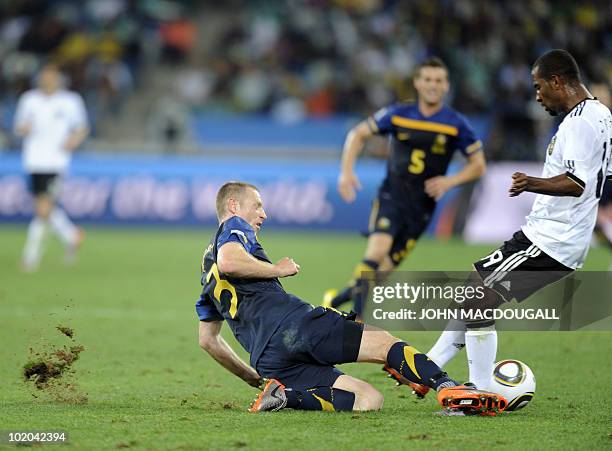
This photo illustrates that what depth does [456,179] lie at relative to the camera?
9.34 m

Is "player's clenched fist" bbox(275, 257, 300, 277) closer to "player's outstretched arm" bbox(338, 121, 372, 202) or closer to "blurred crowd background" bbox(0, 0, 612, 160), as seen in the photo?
"player's outstretched arm" bbox(338, 121, 372, 202)

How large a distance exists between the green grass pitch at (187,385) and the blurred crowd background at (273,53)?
8565 millimetres

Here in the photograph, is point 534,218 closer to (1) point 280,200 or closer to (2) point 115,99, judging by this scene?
(1) point 280,200

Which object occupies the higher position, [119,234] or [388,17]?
[388,17]

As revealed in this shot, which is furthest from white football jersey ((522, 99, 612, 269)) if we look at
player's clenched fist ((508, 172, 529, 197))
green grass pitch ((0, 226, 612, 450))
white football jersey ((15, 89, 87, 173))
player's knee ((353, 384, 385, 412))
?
white football jersey ((15, 89, 87, 173))

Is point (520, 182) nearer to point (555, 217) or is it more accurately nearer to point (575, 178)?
point (575, 178)

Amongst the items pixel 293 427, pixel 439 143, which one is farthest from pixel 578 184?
pixel 439 143

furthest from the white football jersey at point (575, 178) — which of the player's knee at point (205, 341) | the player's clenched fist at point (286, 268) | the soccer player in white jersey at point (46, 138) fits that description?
the soccer player in white jersey at point (46, 138)

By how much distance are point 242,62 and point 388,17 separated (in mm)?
3908

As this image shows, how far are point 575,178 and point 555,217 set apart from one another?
384mm

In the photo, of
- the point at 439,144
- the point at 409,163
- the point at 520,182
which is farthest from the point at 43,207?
the point at 520,182

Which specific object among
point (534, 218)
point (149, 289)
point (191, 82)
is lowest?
point (149, 289)

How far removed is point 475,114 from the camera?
74.0 ft

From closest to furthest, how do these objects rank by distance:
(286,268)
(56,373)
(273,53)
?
(286,268) → (56,373) → (273,53)
